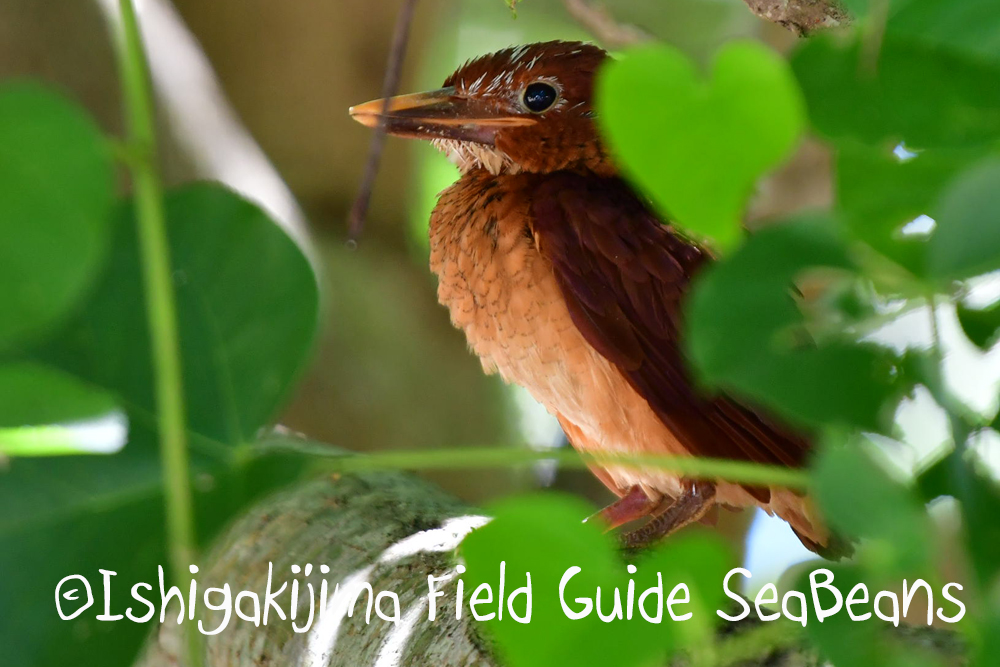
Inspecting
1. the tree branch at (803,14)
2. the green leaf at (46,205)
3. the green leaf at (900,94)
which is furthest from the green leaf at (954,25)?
the tree branch at (803,14)

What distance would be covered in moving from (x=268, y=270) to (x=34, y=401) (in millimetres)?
148

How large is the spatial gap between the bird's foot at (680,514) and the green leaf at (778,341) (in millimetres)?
1145

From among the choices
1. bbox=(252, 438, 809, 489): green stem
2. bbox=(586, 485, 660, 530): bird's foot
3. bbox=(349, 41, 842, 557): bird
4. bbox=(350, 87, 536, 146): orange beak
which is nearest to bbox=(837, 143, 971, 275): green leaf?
bbox=(252, 438, 809, 489): green stem

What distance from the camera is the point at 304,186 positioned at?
322 centimetres

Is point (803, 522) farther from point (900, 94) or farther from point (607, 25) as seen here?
point (900, 94)

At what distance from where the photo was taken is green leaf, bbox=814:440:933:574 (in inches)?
13.6

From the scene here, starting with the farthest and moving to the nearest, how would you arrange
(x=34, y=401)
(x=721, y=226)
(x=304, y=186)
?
(x=304, y=186)
(x=34, y=401)
(x=721, y=226)

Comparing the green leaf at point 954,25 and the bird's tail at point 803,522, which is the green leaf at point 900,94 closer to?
the green leaf at point 954,25

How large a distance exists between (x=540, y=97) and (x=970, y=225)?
4.43 feet

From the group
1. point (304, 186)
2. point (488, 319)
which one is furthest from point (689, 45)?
point (488, 319)

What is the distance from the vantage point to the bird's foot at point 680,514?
156 centimetres

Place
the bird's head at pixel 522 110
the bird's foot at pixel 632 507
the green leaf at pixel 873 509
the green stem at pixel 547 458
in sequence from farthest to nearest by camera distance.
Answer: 1. the bird's foot at pixel 632 507
2. the bird's head at pixel 522 110
3. the green stem at pixel 547 458
4. the green leaf at pixel 873 509

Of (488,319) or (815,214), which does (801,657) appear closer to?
(815,214)

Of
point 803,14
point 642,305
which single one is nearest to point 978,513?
point 803,14
